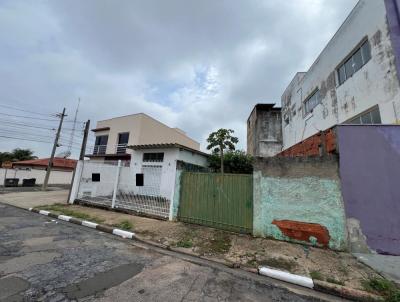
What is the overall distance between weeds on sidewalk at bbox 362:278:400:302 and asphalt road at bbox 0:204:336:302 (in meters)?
0.95

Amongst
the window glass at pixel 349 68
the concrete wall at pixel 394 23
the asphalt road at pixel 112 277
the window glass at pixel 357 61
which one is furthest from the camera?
the window glass at pixel 349 68

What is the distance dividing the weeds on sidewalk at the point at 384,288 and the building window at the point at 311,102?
891 centimetres

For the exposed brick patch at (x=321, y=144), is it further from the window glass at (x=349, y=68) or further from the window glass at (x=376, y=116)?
the window glass at (x=349, y=68)

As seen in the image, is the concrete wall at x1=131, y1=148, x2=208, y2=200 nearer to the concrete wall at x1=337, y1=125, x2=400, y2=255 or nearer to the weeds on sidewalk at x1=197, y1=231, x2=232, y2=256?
the weeds on sidewalk at x1=197, y1=231, x2=232, y2=256

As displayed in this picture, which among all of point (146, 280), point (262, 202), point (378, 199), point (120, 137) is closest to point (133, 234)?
point (146, 280)

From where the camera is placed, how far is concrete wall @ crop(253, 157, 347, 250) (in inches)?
189

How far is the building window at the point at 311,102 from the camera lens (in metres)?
10.4

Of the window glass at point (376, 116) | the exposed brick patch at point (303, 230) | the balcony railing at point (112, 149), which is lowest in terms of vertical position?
the exposed brick patch at point (303, 230)

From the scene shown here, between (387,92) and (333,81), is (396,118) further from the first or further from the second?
(333,81)

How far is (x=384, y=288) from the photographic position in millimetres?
3096

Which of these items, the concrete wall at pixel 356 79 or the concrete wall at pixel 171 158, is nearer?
the concrete wall at pixel 356 79

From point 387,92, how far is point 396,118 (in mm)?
995

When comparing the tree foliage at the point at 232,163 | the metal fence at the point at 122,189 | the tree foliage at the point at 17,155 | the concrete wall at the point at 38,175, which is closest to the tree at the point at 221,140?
the tree foliage at the point at 232,163

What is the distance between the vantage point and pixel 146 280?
122 inches
